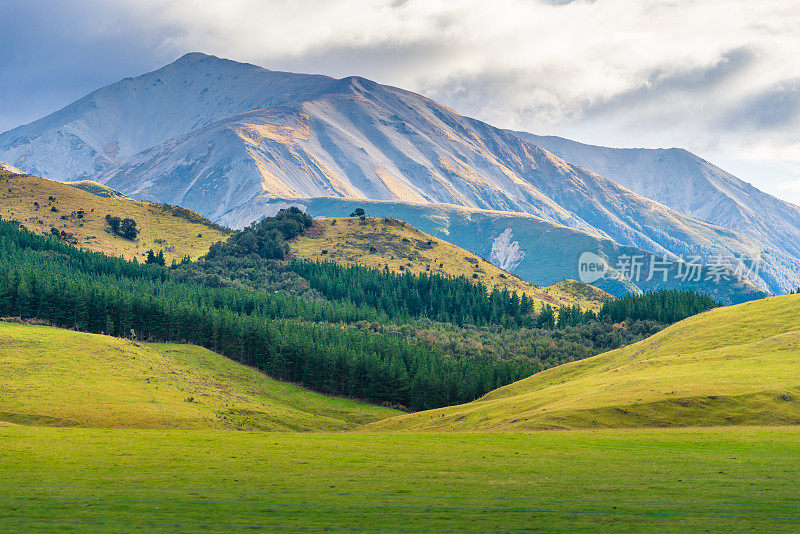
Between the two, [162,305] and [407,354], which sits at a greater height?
[162,305]

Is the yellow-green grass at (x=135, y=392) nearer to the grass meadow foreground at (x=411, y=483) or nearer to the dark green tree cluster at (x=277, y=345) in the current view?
the dark green tree cluster at (x=277, y=345)

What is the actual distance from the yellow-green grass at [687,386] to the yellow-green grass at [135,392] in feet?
86.8

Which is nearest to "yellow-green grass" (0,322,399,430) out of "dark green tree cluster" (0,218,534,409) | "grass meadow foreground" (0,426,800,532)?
"dark green tree cluster" (0,218,534,409)

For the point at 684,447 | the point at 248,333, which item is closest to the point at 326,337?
the point at 248,333

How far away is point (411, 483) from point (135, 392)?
7638cm

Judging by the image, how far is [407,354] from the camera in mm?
177875

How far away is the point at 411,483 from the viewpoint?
41.0 meters

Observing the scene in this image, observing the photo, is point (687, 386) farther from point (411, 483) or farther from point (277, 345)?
point (277, 345)

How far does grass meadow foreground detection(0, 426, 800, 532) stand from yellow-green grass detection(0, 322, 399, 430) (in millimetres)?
28652

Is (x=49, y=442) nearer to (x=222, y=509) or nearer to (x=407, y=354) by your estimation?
(x=222, y=509)

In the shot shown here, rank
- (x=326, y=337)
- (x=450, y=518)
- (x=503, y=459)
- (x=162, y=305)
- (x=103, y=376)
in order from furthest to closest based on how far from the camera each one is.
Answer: (x=326, y=337) < (x=162, y=305) < (x=103, y=376) < (x=503, y=459) < (x=450, y=518)

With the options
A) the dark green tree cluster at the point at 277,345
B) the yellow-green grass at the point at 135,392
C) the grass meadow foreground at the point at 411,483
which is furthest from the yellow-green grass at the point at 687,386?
the dark green tree cluster at the point at 277,345

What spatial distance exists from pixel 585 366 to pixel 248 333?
325ft

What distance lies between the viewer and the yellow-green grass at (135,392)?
3403 inches
